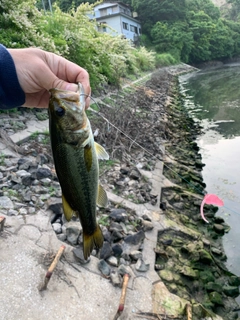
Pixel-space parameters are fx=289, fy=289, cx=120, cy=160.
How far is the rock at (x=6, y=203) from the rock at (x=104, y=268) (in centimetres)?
147

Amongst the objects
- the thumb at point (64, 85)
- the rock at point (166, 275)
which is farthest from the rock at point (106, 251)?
the thumb at point (64, 85)

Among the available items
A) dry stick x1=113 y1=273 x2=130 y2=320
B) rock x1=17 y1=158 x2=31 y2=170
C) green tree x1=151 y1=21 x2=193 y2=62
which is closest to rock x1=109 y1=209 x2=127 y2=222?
dry stick x1=113 y1=273 x2=130 y2=320

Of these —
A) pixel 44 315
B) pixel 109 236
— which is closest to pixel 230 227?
pixel 109 236

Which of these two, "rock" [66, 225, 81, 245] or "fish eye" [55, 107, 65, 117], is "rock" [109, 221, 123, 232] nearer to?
"rock" [66, 225, 81, 245]

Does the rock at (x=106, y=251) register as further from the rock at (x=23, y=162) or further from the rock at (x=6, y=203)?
the rock at (x=23, y=162)

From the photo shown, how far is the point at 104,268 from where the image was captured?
362cm

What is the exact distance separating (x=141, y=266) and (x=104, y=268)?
22.2 inches

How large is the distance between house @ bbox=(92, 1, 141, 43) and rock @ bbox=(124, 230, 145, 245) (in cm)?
4841

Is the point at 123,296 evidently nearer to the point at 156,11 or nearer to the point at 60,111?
the point at 60,111

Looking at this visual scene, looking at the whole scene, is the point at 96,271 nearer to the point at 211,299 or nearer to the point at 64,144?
the point at 211,299

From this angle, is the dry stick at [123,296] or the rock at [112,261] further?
the rock at [112,261]

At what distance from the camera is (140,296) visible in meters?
3.45

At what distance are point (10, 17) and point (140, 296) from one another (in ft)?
22.7

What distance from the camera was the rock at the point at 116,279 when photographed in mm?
3449
